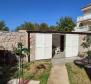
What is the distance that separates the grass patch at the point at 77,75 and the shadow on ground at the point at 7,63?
554 centimetres

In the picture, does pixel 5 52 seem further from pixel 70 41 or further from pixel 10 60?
pixel 70 41

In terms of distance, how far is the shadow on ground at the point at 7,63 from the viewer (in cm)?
2029

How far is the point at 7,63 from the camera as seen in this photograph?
24516 mm

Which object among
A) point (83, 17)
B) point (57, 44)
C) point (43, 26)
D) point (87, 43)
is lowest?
point (57, 44)

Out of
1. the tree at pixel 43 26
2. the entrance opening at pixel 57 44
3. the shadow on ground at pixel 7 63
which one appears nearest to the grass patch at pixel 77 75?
the shadow on ground at pixel 7 63

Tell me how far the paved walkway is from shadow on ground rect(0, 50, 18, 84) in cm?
380

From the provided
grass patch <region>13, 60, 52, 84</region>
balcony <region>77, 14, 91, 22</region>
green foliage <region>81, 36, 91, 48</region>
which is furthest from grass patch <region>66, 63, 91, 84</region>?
balcony <region>77, 14, 91, 22</region>

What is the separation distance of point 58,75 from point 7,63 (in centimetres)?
728

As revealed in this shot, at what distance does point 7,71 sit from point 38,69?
10.2 feet

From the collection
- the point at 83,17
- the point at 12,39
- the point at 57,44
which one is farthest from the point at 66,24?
the point at 12,39

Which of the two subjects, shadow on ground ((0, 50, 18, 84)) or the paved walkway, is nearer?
the paved walkway

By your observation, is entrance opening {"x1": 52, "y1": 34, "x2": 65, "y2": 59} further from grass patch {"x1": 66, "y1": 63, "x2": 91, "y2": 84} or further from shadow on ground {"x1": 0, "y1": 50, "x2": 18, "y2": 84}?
grass patch {"x1": 66, "y1": 63, "x2": 91, "y2": 84}

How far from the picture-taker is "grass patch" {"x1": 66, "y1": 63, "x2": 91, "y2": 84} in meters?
18.4

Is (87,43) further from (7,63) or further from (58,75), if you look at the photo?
(7,63)
